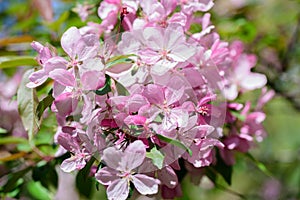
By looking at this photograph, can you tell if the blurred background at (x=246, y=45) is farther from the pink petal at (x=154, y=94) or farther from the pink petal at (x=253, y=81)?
the pink petal at (x=154, y=94)

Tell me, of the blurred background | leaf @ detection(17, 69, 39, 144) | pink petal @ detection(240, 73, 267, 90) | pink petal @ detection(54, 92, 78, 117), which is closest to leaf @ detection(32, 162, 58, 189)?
the blurred background

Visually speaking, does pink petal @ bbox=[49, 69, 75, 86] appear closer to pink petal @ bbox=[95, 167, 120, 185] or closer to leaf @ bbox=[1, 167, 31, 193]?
pink petal @ bbox=[95, 167, 120, 185]

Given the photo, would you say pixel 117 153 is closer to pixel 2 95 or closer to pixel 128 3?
pixel 128 3

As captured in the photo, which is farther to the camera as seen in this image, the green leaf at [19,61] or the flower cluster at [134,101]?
the green leaf at [19,61]

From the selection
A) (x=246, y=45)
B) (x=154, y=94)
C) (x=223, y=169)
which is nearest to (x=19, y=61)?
(x=154, y=94)

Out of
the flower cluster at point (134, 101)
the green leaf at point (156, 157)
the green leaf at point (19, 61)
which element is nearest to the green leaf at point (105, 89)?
the flower cluster at point (134, 101)

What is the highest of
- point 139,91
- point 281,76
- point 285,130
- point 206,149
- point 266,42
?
point 139,91

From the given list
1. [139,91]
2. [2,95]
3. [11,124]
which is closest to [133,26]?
[139,91]
